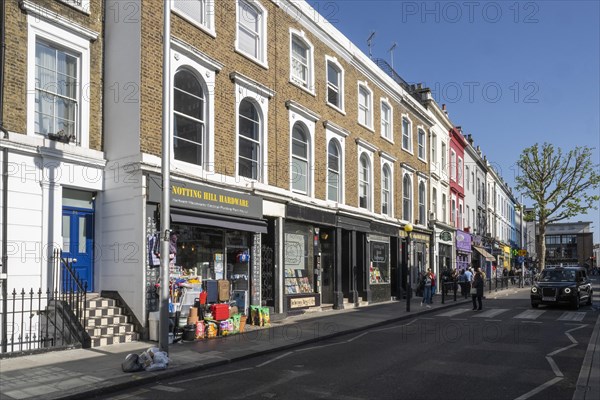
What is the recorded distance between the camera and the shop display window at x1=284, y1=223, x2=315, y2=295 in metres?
17.7

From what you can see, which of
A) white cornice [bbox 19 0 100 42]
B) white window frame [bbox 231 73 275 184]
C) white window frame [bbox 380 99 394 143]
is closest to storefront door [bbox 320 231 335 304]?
white window frame [bbox 231 73 275 184]

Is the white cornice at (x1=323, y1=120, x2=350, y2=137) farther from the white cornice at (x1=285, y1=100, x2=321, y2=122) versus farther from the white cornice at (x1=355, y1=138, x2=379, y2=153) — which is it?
the white cornice at (x1=355, y1=138, x2=379, y2=153)

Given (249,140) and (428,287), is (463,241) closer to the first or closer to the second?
(428,287)

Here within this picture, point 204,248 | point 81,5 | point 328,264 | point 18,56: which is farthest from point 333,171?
point 18,56

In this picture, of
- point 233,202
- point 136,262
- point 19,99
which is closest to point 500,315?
point 233,202

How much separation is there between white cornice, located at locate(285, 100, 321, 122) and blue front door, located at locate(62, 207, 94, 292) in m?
7.77

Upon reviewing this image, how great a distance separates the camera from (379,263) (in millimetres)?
24203

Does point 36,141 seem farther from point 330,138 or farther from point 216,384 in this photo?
point 330,138

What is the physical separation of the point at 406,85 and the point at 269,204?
17.0 meters

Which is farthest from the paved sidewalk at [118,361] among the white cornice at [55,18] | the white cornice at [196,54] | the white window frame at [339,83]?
the white window frame at [339,83]

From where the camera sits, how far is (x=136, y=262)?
11805 mm

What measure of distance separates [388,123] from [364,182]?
432cm

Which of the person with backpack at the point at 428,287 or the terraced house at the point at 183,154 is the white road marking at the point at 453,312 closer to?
the person with backpack at the point at 428,287

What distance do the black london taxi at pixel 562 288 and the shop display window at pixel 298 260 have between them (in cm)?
900
